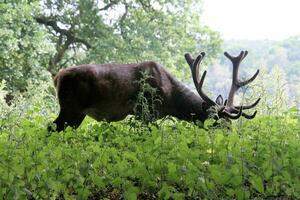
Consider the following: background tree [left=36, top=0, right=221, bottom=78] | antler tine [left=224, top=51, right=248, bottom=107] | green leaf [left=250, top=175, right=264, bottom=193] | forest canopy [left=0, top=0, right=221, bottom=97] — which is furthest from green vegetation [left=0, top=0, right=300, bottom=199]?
background tree [left=36, top=0, right=221, bottom=78]

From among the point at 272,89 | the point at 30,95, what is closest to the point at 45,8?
the point at 30,95

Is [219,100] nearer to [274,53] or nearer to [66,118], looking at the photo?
[66,118]

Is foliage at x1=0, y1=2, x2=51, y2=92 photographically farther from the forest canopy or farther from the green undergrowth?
the green undergrowth

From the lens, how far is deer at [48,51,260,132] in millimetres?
4605

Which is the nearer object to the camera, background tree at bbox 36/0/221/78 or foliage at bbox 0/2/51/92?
foliage at bbox 0/2/51/92

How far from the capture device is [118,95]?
15.5ft

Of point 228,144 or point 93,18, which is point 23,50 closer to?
point 93,18

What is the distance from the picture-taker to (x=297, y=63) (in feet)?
37.5

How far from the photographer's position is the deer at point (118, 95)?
4.61m

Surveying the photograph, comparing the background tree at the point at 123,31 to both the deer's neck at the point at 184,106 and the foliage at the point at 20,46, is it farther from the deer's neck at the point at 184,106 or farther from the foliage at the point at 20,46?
the deer's neck at the point at 184,106

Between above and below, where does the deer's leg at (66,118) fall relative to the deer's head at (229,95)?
below

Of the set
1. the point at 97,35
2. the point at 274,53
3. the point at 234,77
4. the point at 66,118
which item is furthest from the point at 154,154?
the point at 274,53

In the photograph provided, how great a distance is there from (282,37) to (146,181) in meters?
13.0

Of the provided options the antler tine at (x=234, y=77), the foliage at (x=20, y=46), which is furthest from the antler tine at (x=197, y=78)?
the foliage at (x=20, y=46)
